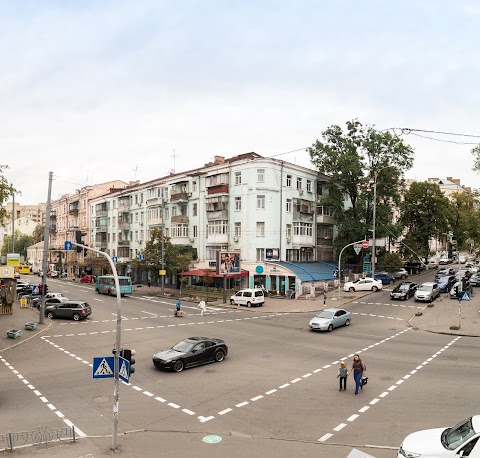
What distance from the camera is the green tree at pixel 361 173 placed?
193ft

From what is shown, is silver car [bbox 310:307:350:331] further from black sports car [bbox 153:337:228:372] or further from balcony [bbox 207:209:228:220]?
balcony [bbox 207:209:228:220]

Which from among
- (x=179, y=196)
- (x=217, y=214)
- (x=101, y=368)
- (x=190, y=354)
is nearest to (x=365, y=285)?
(x=217, y=214)

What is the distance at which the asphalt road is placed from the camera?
539 inches

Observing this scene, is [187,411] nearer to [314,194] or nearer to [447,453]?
[447,453]

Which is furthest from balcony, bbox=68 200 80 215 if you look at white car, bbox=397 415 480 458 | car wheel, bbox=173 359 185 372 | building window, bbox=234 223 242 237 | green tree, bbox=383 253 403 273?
white car, bbox=397 415 480 458

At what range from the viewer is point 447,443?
10.5m

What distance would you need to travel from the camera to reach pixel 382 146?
59.8 metres

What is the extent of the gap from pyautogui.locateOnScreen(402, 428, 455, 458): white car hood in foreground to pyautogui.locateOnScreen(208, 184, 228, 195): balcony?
4677 centimetres

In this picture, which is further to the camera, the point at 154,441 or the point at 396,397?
the point at 396,397

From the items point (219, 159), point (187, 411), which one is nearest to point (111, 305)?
point (219, 159)

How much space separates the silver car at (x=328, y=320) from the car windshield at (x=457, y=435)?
68.9 ft

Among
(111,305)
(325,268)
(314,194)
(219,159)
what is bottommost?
(111,305)

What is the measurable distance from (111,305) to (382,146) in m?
38.1

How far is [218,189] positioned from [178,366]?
37220mm
